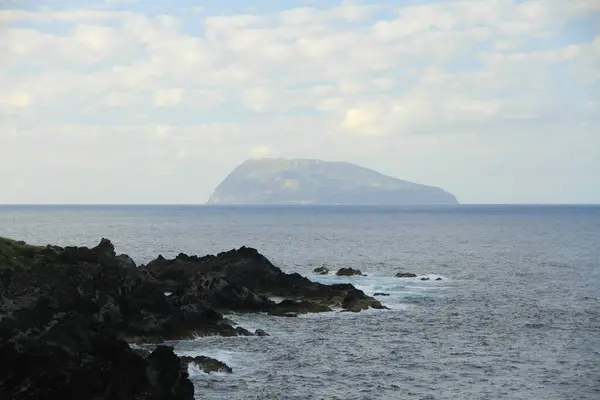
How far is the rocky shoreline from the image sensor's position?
3145 cm

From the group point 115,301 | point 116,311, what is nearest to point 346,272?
point 115,301

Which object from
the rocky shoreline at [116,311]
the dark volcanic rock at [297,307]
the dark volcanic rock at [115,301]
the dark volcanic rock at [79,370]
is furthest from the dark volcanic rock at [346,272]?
the dark volcanic rock at [79,370]

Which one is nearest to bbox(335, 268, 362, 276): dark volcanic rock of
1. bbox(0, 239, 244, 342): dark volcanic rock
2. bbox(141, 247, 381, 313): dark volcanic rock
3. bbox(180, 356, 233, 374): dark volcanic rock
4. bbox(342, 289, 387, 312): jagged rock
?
bbox(141, 247, 381, 313): dark volcanic rock

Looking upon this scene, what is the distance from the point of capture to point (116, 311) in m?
52.9

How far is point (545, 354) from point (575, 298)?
Result: 30585 millimetres

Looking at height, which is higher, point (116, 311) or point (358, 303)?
point (116, 311)

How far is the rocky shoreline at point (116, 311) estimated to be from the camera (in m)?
31.5

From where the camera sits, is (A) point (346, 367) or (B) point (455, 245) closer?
(A) point (346, 367)

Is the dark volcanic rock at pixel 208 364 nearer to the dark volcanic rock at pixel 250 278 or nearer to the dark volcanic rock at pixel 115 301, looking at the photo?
the dark volcanic rock at pixel 115 301

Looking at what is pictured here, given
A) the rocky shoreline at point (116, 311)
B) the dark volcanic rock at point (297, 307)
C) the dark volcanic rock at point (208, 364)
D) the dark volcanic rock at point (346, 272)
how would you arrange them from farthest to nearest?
the dark volcanic rock at point (346, 272) → the dark volcanic rock at point (297, 307) → the dark volcanic rock at point (208, 364) → the rocky shoreline at point (116, 311)

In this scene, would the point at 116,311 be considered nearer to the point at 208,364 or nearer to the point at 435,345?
the point at 208,364

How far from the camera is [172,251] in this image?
142625mm

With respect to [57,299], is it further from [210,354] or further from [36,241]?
[36,241]

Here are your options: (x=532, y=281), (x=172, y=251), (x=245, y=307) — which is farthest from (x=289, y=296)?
(x=172, y=251)
